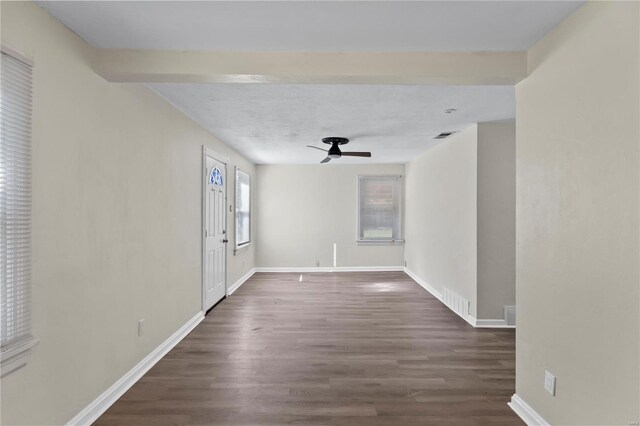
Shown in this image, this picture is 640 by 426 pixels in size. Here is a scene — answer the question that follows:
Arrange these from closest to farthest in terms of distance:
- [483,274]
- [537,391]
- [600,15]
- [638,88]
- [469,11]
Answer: [638,88] → [600,15] → [469,11] → [537,391] → [483,274]

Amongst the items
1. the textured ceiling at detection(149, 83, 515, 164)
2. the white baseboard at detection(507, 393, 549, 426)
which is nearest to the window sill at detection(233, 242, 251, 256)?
the textured ceiling at detection(149, 83, 515, 164)

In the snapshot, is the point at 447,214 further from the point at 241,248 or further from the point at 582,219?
the point at 241,248

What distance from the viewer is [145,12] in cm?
176

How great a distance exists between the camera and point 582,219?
1721 millimetres

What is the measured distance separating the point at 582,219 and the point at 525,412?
4.55ft

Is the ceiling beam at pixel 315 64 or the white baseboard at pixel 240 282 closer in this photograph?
the ceiling beam at pixel 315 64

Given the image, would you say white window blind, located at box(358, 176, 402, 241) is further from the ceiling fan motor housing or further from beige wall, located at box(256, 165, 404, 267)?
the ceiling fan motor housing

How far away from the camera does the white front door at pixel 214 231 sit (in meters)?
4.31

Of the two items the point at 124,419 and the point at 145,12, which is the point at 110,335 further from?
the point at 145,12

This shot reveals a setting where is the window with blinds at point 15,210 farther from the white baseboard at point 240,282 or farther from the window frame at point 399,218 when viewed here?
the window frame at point 399,218

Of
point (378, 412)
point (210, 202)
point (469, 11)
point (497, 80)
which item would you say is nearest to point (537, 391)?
point (378, 412)

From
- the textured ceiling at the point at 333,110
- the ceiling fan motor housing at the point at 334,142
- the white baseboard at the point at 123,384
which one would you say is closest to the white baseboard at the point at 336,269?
the textured ceiling at the point at 333,110

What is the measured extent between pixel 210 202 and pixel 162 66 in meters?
2.45

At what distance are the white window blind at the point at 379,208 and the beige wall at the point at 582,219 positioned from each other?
16.8ft
